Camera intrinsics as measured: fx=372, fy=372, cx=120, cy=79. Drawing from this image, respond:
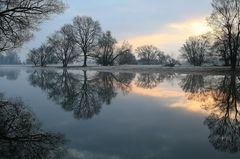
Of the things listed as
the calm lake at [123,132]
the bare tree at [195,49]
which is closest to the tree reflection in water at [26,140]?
the calm lake at [123,132]

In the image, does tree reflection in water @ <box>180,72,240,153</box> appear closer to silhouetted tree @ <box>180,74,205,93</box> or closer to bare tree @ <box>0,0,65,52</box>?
A: silhouetted tree @ <box>180,74,205,93</box>

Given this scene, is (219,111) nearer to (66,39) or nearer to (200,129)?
(200,129)

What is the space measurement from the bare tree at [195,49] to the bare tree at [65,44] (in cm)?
3689

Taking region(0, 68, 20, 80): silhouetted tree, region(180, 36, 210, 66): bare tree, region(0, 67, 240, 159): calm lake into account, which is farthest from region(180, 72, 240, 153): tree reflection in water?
region(180, 36, 210, 66): bare tree

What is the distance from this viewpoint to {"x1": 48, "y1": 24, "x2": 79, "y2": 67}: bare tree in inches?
3777

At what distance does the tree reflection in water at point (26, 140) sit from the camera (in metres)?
7.37

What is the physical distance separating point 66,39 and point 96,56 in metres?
9.57

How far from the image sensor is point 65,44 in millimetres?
100750

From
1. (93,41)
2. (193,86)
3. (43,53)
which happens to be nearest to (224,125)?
(193,86)

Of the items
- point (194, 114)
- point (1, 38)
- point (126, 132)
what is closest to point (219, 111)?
point (194, 114)

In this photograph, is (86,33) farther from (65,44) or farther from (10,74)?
(10,74)

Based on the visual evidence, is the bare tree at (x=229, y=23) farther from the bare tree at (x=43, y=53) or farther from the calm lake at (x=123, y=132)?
the bare tree at (x=43, y=53)

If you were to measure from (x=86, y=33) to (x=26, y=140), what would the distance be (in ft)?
285

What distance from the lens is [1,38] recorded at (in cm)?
3148
